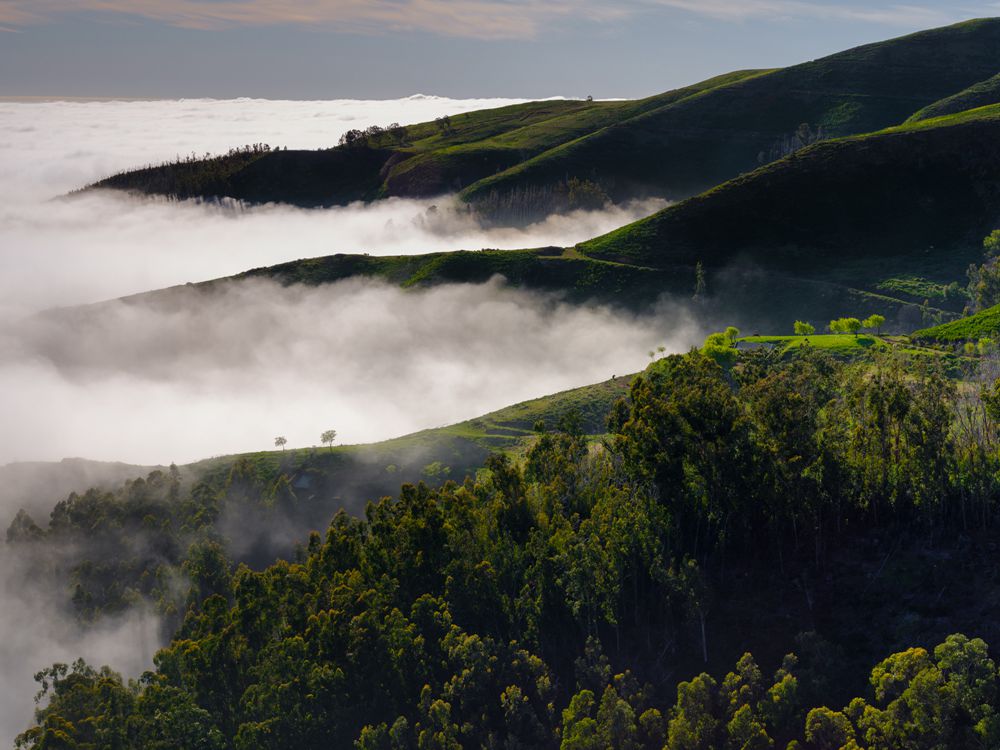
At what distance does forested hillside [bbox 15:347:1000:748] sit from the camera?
60781 mm

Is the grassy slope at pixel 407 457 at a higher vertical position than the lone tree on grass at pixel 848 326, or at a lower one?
lower

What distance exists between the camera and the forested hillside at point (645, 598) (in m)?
60.8

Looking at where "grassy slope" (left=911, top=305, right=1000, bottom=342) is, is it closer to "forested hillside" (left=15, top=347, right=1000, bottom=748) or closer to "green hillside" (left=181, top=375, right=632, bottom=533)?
"forested hillside" (left=15, top=347, right=1000, bottom=748)

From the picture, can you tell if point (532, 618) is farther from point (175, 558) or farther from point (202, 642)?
point (175, 558)

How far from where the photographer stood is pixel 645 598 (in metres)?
71.4

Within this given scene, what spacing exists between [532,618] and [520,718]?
10.5 m

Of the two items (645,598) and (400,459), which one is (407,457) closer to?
(400,459)

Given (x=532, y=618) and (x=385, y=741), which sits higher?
(x=532, y=618)

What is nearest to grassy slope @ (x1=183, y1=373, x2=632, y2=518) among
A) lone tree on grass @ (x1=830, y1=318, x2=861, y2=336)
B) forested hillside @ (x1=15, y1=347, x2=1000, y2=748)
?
lone tree on grass @ (x1=830, y1=318, x2=861, y2=336)

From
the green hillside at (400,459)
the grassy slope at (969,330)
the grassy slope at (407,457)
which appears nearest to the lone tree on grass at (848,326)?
the grassy slope at (969,330)

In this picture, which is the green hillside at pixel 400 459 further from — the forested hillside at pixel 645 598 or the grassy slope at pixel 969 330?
the grassy slope at pixel 969 330

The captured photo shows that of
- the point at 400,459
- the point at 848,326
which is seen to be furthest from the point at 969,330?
the point at 400,459

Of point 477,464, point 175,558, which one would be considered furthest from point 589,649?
point 175,558

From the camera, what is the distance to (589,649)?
66000 millimetres
